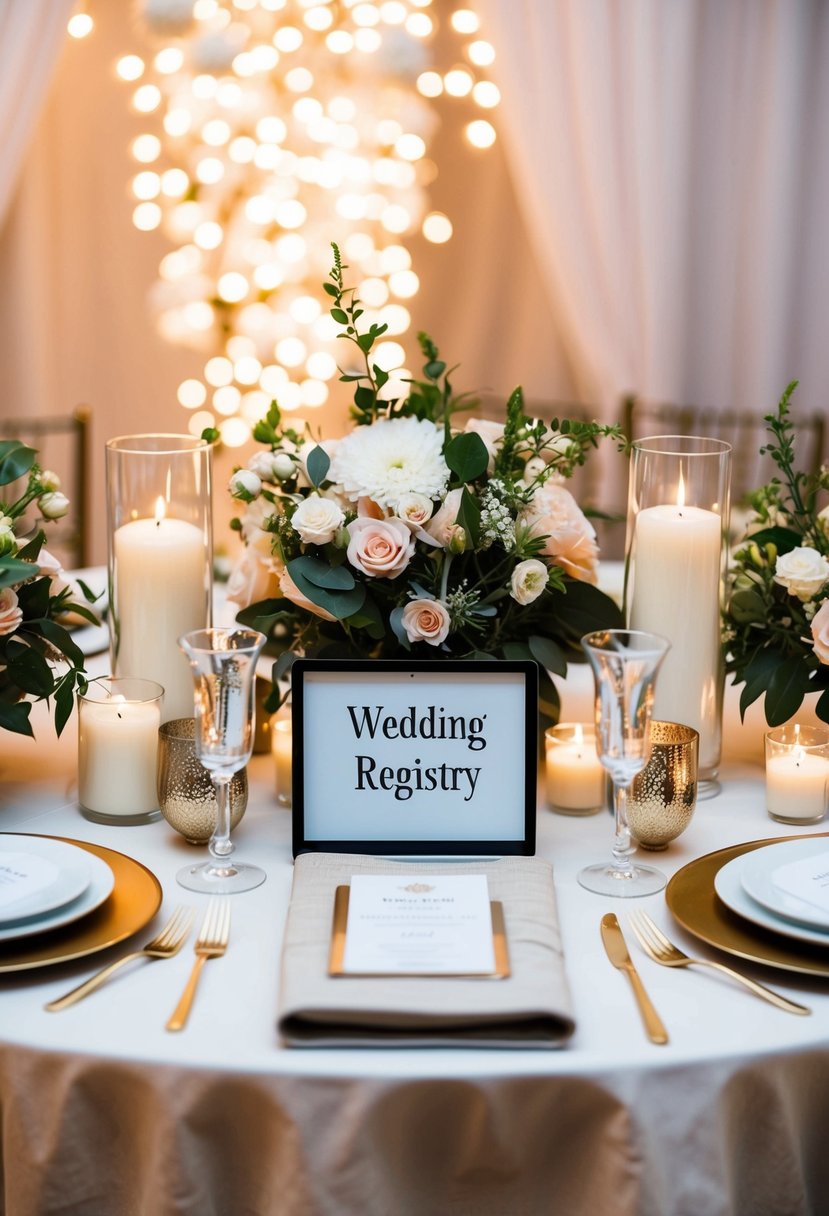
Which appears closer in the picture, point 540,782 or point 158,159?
point 540,782

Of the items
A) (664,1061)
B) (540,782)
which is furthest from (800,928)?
(540,782)

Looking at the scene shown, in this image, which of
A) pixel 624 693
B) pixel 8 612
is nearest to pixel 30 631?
pixel 8 612

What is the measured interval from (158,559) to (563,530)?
447mm

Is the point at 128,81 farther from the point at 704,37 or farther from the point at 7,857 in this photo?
the point at 7,857

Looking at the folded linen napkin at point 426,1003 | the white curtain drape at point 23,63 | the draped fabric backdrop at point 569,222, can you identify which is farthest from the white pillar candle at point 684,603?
the white curtain drape at point 23,63

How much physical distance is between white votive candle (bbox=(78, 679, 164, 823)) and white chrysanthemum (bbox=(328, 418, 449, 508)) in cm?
30

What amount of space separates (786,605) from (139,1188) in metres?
0.93

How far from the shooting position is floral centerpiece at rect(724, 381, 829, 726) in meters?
1.46

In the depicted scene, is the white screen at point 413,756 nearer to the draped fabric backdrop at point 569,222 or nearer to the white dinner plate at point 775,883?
the white dinner plate at point 775,883

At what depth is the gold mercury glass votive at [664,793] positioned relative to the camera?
1302 mm

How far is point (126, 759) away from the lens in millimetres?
1397

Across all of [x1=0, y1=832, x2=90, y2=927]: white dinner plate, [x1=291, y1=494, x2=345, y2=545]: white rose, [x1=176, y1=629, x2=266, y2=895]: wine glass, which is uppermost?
[x1=291, y1=494, x2=345, y2=545]: white rose

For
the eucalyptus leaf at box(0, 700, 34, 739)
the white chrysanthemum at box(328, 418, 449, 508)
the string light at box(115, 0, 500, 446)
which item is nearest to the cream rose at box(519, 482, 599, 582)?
the white chrysanthemum at box(328, 418, 449, 508)

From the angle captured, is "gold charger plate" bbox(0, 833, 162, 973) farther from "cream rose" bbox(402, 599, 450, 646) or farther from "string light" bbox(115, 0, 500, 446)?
"string light" bbox(115, 0, 500, 446)
